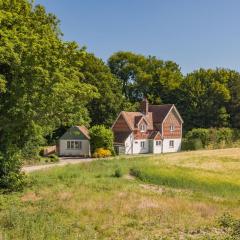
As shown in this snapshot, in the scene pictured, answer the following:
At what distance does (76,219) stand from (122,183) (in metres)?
14.4

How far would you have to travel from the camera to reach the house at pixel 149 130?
6944 centimetres

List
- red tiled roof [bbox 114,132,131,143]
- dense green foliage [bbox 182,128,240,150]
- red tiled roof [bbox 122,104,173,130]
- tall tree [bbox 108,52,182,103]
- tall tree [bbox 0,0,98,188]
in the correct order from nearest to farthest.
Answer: tall tree [bbox 0,0,98,188] < red tiled roof [bbox 114,132,131,143] < red tiled roof [bbox 122,104,173,130] < dense green foliage [bbox 182,128,240,150] < tall tree [bbox 108,52,182,103]

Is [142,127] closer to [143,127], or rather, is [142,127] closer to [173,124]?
[143,127]

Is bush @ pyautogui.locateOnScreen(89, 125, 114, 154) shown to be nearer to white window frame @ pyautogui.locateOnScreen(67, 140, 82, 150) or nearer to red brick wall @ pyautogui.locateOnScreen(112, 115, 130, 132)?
white window frame @ pyautogui.locateOnScreen(67, 140, 82, 150)

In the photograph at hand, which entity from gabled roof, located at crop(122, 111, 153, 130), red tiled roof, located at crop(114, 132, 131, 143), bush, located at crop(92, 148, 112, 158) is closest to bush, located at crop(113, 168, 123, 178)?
bush, located at crop(92, 148, 112, 158)

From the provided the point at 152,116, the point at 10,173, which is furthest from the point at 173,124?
the point at 10,173

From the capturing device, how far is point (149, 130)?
74.2 m

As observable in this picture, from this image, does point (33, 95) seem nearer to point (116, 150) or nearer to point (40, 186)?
point (40, 186)

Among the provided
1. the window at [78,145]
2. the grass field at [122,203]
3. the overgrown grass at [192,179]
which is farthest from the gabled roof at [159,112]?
the overgrown grass at [192,179]

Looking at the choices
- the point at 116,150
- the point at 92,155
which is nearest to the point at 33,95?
the point at 92,155

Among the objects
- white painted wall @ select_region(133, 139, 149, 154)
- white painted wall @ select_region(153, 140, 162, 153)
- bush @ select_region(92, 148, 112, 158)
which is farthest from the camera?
white painted wall @ select_region(153, 140, 162, 153)

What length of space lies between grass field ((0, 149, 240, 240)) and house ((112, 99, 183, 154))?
23.6 meters

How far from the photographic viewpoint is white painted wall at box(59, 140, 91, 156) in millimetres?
65062

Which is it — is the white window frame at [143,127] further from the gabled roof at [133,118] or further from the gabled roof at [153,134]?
the gabled roof at [153,134]
